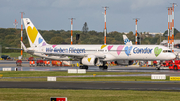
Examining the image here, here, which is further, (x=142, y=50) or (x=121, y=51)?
(x=121, y=51)

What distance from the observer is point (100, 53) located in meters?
59.1

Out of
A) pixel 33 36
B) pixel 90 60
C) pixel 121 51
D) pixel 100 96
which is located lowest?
pixel 100 96

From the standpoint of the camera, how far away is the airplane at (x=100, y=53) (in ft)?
183

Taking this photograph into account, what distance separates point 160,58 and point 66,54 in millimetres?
16625

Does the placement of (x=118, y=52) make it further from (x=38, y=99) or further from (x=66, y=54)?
(x=38, y=99)

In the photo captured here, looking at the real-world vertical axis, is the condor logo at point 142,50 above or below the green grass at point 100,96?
above

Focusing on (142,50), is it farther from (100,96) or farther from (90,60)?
(100,96)

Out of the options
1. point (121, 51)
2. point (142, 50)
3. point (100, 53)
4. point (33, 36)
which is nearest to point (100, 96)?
point (142, 50)

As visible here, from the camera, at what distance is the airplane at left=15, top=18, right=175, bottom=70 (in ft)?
183

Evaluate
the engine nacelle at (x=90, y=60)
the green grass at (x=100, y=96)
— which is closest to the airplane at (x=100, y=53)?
the engine nacelle at (x=90, y=60)

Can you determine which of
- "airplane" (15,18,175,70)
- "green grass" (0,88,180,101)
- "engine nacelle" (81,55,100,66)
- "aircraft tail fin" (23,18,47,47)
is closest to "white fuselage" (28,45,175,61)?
"airplane" (15,18,175,70)

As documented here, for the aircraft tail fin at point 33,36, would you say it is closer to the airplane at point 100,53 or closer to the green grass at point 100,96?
the airplane at point 100,53

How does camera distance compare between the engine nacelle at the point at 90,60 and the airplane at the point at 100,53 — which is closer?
the airplane at the point at 100,53

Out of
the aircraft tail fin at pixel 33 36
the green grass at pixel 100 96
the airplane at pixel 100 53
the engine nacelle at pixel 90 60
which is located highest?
the aircraft tail fin at pixel 33 36
